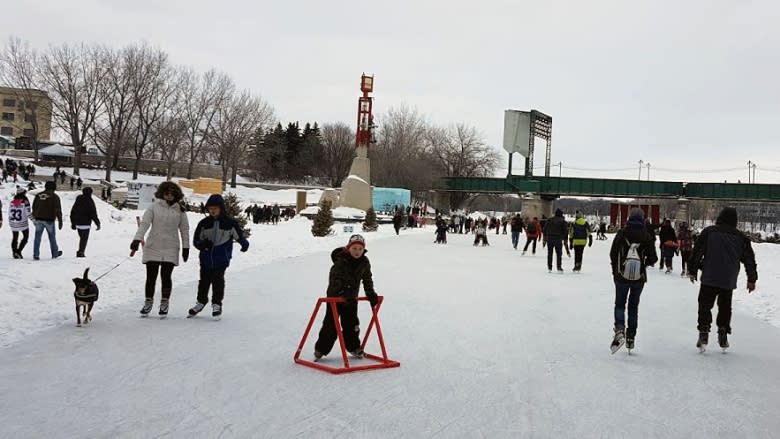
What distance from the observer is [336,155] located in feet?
349

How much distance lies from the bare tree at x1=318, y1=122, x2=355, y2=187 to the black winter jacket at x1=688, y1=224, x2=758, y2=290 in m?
96.8

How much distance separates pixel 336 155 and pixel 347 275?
101m

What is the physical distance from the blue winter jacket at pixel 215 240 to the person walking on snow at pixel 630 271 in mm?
4250

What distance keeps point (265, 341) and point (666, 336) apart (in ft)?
16.5

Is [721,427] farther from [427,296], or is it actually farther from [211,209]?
[427,296]

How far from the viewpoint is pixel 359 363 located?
6.27 metres

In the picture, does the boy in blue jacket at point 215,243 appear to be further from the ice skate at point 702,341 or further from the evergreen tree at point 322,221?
the evergreen tree at point 322,221

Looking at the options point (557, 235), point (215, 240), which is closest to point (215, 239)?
point (215, 240)

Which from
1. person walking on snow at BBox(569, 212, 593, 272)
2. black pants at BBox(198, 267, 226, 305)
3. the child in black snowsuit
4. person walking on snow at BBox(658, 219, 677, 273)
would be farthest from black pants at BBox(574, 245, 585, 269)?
the child in black snowsuit

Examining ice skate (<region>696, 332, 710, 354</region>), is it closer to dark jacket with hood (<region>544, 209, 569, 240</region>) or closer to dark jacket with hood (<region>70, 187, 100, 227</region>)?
dark jacket with hood (<region>544, 209, 569, 240</region>)

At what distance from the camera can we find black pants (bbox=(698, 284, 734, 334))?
7543 millimetres

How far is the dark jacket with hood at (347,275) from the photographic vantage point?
6152 millimetres

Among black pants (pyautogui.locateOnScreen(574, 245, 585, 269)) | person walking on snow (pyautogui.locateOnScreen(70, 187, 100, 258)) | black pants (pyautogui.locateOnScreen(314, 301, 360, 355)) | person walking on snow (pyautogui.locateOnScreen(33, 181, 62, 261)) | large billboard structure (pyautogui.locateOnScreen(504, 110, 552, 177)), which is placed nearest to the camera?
black pants (pyautogui.locateOnScreen(314, 301, 360, 355))

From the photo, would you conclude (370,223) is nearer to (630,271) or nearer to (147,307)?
(147,307)
